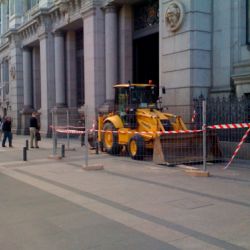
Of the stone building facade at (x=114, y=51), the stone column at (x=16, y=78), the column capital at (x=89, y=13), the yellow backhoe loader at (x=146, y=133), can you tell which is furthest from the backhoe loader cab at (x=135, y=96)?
the stone column at (x=16, y=78)

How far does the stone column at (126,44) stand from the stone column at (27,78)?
12654 mm

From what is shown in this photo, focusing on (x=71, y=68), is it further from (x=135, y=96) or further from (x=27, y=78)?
(x=135, y=96)

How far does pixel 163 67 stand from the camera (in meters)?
16.3

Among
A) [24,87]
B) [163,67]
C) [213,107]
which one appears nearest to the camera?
[213,107]

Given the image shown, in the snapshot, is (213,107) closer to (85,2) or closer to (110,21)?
(110,21)

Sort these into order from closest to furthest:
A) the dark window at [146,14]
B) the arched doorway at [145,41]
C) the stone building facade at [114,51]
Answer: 1. the stone building facade at [114,51]
2. the dark window at [146,14]
3. the arched doorway at [145,41]

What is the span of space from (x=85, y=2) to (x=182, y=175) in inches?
565

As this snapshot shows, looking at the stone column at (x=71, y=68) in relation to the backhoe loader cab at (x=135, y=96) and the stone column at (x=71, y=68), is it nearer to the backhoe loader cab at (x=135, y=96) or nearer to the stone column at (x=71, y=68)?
the stone column at (x=71, y=68)

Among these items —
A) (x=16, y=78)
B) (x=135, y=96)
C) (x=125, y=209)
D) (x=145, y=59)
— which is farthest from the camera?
(x=16, y=78)

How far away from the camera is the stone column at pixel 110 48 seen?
20.8 m

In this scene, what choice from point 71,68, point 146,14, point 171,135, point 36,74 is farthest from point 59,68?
point 171,135

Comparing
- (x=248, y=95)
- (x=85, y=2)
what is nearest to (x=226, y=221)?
(x=248, y=95)

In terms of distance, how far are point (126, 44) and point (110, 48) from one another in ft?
3.00

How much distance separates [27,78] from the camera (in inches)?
1254
